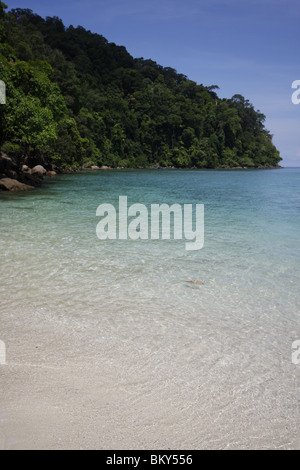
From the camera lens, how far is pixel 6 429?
6.89ft

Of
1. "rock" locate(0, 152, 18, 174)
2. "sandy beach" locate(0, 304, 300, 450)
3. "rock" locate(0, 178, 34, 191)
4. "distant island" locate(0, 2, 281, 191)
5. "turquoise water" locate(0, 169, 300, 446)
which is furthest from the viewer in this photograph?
"distant island" locate(0, 2, 281, 191)

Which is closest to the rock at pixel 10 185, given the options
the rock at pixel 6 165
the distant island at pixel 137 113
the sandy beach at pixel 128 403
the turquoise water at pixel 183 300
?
the rock at pixel 6 165

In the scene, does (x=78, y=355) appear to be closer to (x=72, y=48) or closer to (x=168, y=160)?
(x=168, y=160)

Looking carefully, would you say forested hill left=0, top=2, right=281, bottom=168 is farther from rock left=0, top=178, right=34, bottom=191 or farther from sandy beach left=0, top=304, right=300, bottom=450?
sandy beach left=0, top=304, right=300, bottom=450

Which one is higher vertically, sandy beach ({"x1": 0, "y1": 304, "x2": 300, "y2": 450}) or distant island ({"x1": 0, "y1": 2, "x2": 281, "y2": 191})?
distant island ({"x1": 0, "y1": 2, "x2": 281, "y2": 191})

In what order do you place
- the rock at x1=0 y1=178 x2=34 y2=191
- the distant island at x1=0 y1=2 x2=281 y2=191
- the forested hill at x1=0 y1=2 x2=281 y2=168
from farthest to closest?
the forested hill at x1=0 y1=2 x2=281 y2=168 < the distant island at x1=0 y1=2 x2=281 y2=191 < the rock at x1=0 y1=178 x2=34 y2=191

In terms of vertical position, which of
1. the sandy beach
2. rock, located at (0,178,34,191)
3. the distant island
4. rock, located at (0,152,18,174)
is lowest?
the sandy beach

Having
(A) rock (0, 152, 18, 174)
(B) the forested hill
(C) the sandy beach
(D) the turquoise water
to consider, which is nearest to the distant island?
(B) the forested hill

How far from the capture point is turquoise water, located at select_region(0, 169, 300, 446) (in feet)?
9.51

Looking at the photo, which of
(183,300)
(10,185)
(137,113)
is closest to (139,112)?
(137,113)

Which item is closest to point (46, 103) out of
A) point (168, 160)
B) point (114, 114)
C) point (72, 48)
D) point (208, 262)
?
point (208, 262)

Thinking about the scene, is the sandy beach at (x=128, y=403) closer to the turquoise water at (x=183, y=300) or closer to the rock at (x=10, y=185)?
the turquoise water at (x=183, y=300)
